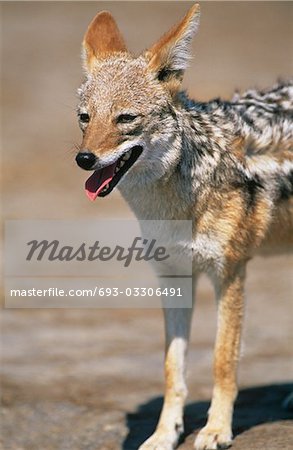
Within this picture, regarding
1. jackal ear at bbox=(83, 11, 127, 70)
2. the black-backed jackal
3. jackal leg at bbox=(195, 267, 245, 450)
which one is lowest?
jackal leg at bbox=(195, 267, 245, 450)

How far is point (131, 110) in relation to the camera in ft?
25.3

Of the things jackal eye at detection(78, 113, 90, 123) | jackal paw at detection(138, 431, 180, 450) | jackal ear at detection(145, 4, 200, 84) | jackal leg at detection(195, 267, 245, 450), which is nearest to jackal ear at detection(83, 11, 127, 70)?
jackal ear at detection(145, 4, 200, 84)

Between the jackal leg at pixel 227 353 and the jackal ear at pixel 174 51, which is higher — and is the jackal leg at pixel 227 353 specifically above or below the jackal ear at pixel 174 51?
below

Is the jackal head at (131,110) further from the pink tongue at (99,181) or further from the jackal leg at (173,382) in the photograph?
the jackal leg at (173,382)

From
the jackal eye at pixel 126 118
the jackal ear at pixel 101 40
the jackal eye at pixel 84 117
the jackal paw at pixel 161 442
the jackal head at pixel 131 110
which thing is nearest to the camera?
the jackal head at pixel 131 110

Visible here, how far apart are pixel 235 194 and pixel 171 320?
4.08 feet

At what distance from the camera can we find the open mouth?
7555 mm

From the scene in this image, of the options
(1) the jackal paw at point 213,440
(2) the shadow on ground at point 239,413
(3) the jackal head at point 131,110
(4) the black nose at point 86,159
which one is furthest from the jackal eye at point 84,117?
(2) the shadow on ground at point 239,413

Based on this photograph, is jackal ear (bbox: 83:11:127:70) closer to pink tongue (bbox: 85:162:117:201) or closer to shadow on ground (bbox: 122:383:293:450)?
pink tongue (bbox: 85:162:117:201)

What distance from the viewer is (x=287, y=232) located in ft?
29.3

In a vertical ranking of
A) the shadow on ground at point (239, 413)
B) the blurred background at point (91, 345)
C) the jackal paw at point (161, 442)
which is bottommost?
the blurred background at point (91, 345)

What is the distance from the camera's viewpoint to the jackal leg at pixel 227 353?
8.38 meters

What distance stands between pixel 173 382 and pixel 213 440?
2.04 ft

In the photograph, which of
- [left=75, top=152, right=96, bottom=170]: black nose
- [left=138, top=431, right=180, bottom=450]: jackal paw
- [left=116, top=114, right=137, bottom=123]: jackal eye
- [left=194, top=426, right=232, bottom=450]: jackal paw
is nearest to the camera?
[left=75, top=152, right=96, bottom=170]: black nose
